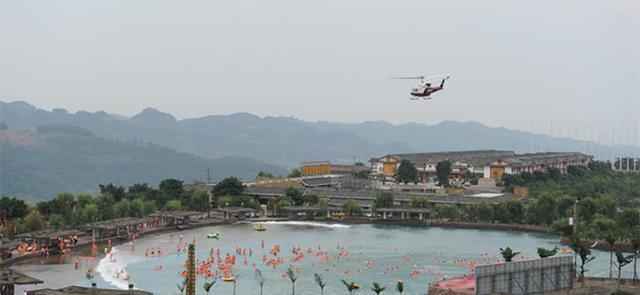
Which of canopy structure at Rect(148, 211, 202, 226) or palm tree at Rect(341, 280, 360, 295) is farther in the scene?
canopy structure at Rect(148, 211, 202, 226)

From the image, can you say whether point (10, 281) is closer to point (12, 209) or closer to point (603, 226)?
point (12, 209)

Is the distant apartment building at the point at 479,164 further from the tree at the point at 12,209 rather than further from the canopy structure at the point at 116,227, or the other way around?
the tree at the point at 12,209

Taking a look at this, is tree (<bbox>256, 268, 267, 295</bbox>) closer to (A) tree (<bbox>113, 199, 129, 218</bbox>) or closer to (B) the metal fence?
(B) the metal fence

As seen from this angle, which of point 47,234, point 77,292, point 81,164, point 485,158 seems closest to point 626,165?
point 485,158

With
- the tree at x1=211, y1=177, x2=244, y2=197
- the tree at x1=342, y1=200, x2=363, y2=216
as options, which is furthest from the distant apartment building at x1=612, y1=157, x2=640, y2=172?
the tree at x1=211, y1=177, x2=244, y2=197

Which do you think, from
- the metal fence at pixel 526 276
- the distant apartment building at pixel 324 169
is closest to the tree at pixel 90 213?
the metal fence at pixel 526 276

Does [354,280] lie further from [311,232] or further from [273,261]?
[311,232]

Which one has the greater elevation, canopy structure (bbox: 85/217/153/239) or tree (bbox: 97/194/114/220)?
tree (bbox: 97/194/114/220)
